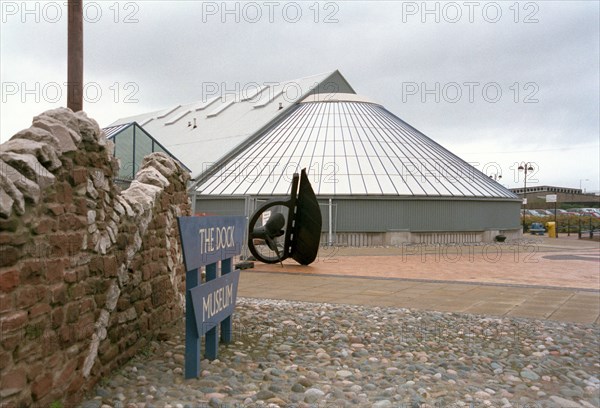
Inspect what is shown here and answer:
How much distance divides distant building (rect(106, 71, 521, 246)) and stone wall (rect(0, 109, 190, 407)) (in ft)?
56.4

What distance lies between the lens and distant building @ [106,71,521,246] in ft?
92.6

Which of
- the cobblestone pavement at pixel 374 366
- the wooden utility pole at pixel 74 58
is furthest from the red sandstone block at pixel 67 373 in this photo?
the wooden utility pole at pixel 74 58

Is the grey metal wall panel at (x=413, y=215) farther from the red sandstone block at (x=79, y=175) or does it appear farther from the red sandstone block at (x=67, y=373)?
the red sandstone block at (x=67, y=373)

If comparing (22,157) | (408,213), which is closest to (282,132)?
(408,213)

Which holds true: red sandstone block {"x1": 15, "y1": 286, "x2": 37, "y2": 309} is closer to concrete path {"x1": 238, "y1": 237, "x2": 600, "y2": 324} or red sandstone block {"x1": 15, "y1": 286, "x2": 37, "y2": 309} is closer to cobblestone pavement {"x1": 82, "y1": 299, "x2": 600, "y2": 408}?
cobblestone pavement {"x1": 82, "y1": 299, "x2": 600, "y2": 408}

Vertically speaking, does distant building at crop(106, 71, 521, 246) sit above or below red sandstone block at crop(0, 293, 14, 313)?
above

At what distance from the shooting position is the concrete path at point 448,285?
1019cm

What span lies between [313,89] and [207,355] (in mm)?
35575

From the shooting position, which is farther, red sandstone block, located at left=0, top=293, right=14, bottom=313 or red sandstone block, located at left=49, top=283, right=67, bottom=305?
red sandstone block, located at left=49, top=283, right=67, bottom=305

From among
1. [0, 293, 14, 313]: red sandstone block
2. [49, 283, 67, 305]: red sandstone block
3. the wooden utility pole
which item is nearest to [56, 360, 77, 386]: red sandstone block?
[49, 283, 67, 305]: red sandstone block

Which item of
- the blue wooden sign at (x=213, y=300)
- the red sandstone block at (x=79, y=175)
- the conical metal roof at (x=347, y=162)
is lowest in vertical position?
the blue wooden sign at (x=213, y=300)

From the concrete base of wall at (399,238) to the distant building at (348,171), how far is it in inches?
1.9

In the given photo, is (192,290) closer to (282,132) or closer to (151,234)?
(151,234)

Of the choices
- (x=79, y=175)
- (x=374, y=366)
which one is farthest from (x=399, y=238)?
(x=79, y=175)
